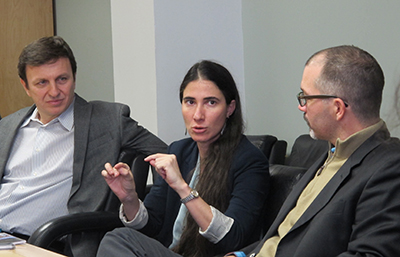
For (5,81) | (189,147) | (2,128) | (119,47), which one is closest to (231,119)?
(189,147)

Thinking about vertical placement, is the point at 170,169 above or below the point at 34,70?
below

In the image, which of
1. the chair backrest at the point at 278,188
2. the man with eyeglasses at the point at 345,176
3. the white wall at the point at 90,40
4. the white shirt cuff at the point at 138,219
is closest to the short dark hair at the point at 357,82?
the man with eyeglasses at the point at 345,176

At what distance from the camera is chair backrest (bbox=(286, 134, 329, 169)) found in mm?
2547

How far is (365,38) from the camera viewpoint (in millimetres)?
2777

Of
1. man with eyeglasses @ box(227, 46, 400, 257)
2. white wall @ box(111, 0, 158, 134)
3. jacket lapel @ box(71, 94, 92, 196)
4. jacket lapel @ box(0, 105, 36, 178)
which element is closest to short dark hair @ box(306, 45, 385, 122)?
man with eyeglasses @ box(227, 46, 400, 257)

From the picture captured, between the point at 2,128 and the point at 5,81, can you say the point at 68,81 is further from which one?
the point at 5,81

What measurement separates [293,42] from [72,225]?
5.84ft

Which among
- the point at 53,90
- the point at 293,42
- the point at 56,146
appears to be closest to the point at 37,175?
the point at 56,146

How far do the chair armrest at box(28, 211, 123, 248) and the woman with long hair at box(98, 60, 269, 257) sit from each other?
0.11m

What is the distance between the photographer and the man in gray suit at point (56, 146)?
95.8 inches

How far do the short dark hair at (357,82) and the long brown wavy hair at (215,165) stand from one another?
0.66 m

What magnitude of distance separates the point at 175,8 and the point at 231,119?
1.32 meters

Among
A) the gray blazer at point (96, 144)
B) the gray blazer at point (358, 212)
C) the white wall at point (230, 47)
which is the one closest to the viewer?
the gray blazer at point (358, 212)

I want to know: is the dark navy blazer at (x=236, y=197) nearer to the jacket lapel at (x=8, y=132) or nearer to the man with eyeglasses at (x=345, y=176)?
the man with eyeglasses at (x=345, y=176)
